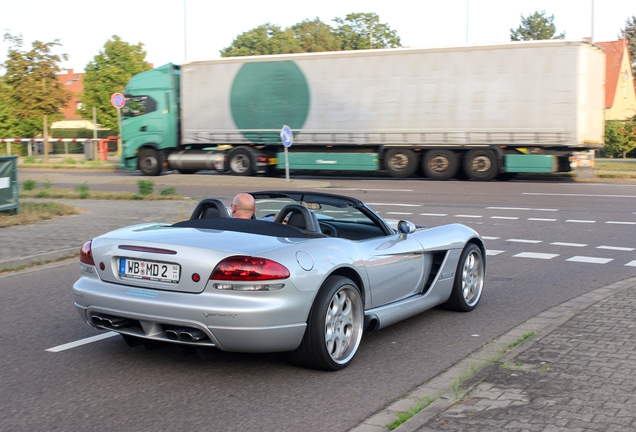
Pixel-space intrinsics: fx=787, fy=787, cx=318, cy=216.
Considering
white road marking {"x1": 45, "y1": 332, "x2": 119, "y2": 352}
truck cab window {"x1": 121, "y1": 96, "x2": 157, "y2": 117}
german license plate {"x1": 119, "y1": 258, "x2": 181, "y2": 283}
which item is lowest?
white road marking {"x1": 45, "y1": 332, "x2": 119, "y2": 352}

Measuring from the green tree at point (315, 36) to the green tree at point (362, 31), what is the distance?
143 centimetres

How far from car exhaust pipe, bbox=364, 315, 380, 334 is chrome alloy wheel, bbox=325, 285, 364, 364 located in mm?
117

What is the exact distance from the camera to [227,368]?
5.35 meters

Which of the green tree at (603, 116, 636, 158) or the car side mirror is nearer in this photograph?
the car side mirror

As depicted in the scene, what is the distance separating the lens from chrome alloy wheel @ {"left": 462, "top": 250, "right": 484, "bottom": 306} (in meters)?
7.16

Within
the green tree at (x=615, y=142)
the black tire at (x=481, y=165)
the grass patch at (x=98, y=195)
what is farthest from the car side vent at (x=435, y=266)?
the green tree at (x=615, y=142)

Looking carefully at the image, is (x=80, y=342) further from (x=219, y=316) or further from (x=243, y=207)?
(x=219, y=316)

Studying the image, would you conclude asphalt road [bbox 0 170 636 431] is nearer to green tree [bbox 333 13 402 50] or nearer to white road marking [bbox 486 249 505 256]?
white road marking [bbox 486 249 505 256]

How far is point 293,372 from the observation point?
5.26 m

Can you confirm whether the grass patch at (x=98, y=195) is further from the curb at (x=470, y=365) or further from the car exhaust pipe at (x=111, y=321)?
the car exhaust pipe at (x=111, y=321)

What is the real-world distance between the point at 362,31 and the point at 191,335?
88542 mm

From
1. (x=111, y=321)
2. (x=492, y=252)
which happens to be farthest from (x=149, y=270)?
(x=492, y=252)

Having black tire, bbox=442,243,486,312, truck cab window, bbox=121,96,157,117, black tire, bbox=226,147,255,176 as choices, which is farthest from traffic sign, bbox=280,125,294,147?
black tire, bbox=442,243,486,312

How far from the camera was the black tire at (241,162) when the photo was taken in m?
28.6
